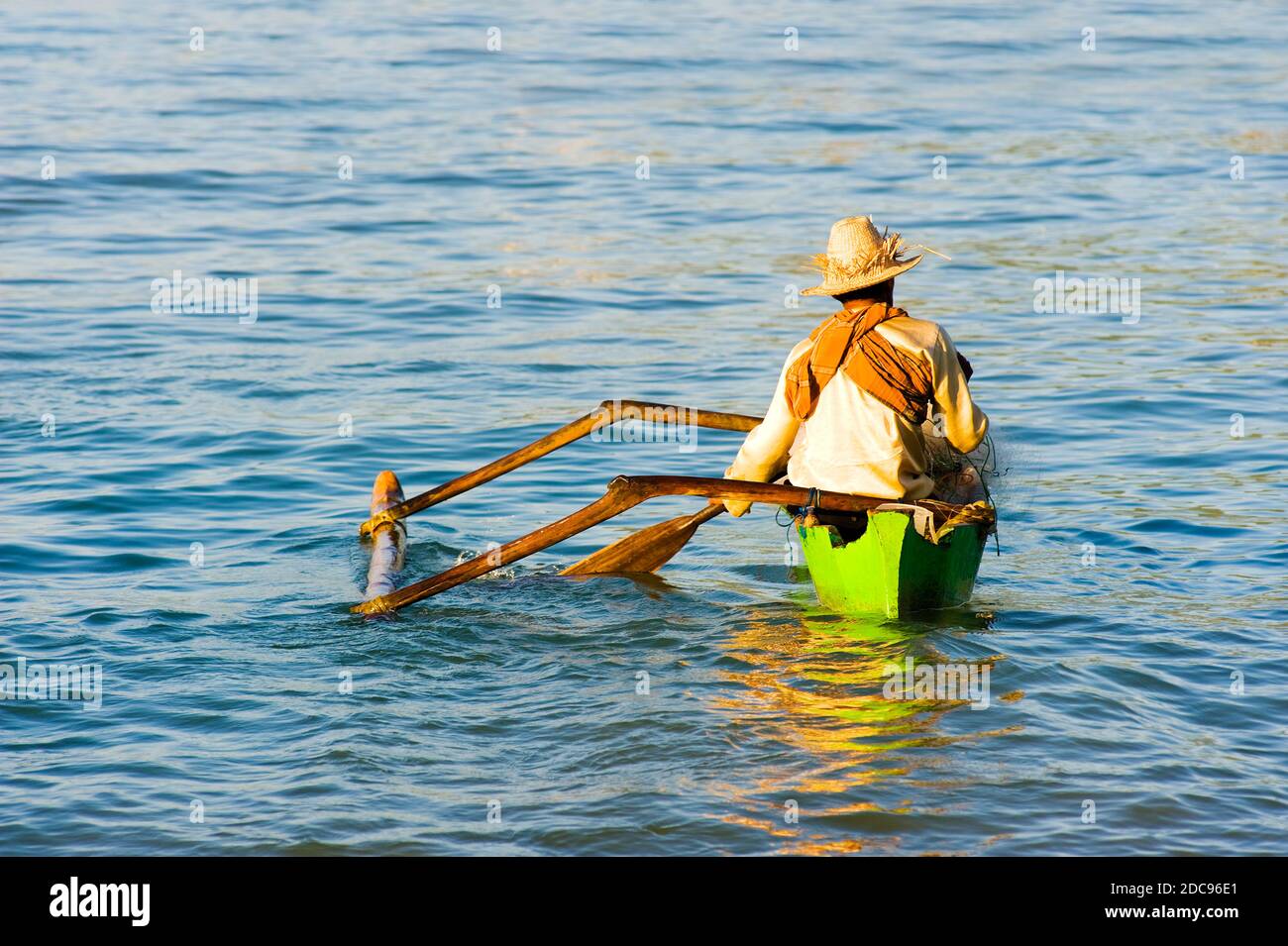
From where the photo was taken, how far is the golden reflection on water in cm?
589

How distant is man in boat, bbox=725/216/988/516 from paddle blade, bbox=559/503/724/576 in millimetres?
1309

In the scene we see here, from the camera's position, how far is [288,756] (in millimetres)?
6445

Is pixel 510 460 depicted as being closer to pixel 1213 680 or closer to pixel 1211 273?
pixel 1213 680

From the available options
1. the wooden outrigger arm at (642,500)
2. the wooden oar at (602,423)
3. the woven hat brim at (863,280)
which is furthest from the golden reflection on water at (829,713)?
the woven hat brim at (863,280)

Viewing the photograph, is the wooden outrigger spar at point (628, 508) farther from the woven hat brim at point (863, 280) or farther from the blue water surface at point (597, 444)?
the woven hat brim at point (863, 280)

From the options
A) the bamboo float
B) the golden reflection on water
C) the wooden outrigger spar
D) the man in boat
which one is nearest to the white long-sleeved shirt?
the man in boat

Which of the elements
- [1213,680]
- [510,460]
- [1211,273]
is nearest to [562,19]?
[1211,273]

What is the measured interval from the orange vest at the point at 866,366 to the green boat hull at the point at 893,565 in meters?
0.51

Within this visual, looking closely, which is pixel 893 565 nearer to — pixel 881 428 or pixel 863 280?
pixel 881 428

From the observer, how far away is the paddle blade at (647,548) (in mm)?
8680

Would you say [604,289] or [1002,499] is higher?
[604,289]
